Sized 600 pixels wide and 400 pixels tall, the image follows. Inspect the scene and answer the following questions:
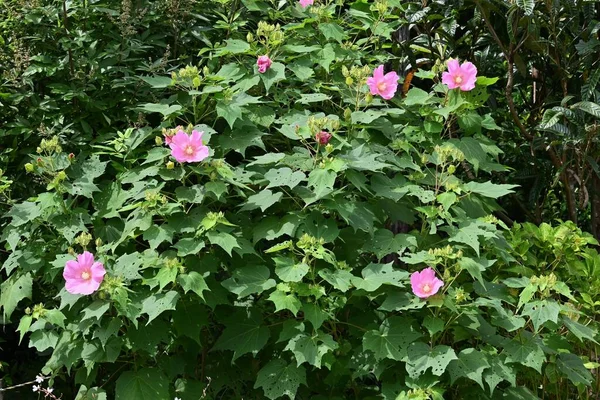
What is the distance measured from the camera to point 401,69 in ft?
14.7

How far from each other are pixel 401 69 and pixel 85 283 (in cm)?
223

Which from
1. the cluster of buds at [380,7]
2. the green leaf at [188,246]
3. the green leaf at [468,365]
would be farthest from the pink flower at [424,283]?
the cluster of buds at [380,7]

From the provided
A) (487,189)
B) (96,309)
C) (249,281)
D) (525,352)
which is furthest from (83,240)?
(525,352)

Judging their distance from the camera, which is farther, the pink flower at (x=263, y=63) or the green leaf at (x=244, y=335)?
the pink flower at (x=263, y=63)

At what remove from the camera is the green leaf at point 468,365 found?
2.95 metres

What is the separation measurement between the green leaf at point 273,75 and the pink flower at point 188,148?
41cm

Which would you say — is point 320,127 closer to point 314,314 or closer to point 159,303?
point 314,314

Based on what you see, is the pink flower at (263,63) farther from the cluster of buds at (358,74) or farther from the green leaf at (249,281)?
the green leaf at (249,281)

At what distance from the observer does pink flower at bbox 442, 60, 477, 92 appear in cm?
327

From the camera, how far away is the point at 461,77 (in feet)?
10.8

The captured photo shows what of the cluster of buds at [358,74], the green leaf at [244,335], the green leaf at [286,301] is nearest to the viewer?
the green leaf at [286,301]

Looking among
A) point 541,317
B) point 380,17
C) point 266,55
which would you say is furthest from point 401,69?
point 541,317

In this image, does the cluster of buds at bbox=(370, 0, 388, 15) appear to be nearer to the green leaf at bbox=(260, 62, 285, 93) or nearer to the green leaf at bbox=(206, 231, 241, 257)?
the green leaf at bbox=(260, 62, 285, 93)

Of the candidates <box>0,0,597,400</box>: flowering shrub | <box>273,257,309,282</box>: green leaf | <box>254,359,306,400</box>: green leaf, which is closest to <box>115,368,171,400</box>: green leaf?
<box>0,0,597,400</box>: flowering shrub
